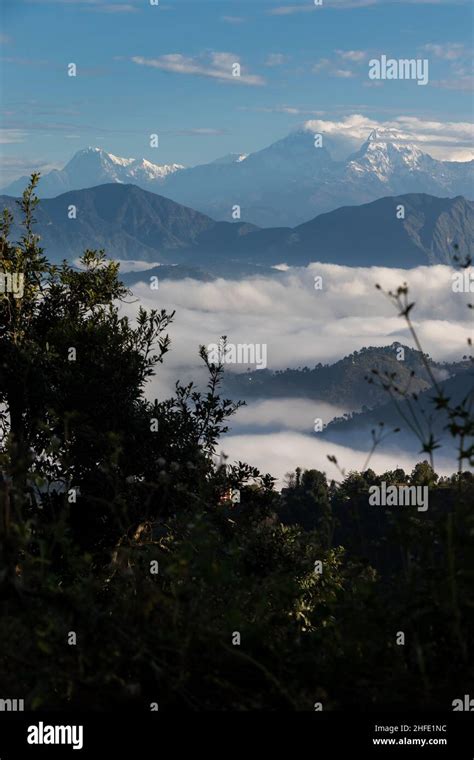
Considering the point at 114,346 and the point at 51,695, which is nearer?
the point at 51,695

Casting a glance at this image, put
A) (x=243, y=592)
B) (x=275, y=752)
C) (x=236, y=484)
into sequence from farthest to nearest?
(x=236, y=484)
(x=243, y=592)
(x=275, y=752)

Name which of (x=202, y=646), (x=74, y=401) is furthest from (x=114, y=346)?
(x=202, y=646)

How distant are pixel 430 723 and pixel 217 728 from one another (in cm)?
104

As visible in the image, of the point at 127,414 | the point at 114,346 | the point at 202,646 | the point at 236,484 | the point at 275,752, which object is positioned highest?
the point at 114,346

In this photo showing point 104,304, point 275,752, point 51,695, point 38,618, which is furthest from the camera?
point 104,304

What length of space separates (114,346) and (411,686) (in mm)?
11775

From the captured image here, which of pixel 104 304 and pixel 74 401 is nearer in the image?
pixel 74 401

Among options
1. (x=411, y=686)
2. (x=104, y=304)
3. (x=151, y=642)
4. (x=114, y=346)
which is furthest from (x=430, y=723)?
(x=104, y=304)

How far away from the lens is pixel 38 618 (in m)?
4.23

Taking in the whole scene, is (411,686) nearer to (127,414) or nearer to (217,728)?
(217,728)

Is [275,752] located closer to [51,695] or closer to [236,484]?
[51,695]

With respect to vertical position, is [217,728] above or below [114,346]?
below

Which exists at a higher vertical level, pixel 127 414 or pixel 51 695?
pixel 127 414

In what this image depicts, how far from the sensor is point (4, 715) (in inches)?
171
